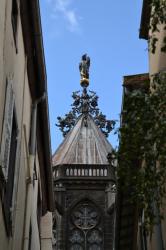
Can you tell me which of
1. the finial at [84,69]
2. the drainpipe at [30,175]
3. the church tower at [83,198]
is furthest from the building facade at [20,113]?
the finial at [84,69]

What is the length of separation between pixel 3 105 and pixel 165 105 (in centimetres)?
293

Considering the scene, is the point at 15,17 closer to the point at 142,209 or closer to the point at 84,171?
the point at 142,209

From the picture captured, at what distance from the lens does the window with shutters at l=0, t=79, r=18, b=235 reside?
310 inches

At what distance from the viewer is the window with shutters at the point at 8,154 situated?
310 inches

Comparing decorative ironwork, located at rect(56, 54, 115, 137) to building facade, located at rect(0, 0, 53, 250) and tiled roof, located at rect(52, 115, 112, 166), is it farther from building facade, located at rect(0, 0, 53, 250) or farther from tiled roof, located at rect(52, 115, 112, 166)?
building facade, located at rect(0, 0, 53, 250)

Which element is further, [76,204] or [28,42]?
[76,204]

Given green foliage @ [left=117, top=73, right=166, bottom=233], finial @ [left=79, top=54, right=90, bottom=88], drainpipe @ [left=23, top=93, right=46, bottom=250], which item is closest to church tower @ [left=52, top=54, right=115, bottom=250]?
finial @ [left=79, top=54, right=90, bottom=88]

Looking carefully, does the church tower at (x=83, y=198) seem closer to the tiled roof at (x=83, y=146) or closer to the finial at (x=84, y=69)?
the tiled roof at (x=83, y=146)

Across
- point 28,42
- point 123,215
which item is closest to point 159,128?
point 28,42

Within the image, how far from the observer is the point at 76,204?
1545 inches

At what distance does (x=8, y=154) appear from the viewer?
26.7 ft

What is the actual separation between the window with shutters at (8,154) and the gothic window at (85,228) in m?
28.9

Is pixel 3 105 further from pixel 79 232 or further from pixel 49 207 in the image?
pixel 79 232

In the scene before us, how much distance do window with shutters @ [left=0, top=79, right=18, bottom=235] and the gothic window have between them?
28.9m
